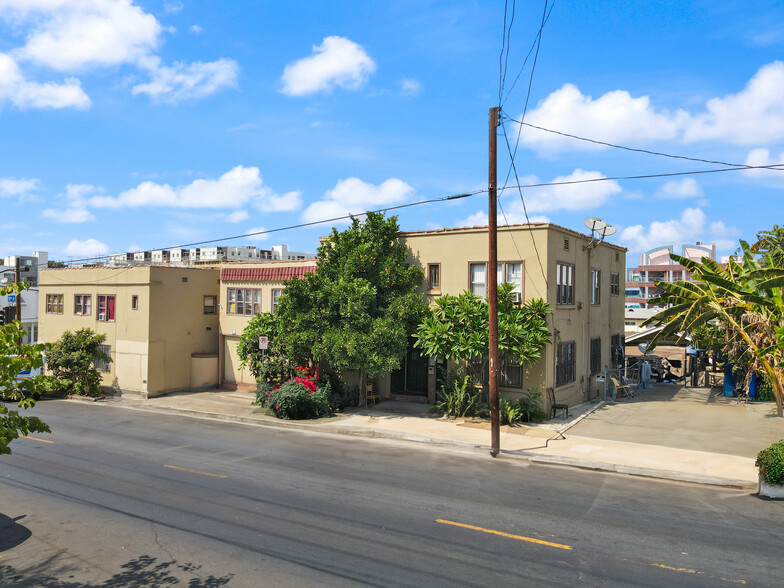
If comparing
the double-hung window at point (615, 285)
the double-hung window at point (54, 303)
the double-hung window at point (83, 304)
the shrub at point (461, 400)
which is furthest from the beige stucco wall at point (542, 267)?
the double-hung window at point (54, 303)

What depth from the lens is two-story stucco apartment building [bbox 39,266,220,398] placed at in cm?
2689

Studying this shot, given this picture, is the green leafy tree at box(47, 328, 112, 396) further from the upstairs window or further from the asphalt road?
the upstairs window

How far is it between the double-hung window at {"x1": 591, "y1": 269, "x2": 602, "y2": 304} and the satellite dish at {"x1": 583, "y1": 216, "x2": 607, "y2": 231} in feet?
6.42

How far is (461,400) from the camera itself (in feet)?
64.5

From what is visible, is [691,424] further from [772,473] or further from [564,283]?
[772,473]

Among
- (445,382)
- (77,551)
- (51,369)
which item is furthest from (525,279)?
(51,369)

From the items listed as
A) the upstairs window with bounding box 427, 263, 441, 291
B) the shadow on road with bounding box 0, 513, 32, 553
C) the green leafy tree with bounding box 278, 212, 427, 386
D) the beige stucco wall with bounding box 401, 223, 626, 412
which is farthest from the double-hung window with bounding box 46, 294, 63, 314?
the shadow on road with bounding box 0, 513, 32, 553

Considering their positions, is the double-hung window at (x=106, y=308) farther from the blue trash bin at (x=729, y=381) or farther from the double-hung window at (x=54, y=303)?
the blue trash bin at (x=729, y=381)

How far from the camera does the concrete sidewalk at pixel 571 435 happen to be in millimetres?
13734

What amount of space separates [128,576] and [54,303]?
27055 millimetres

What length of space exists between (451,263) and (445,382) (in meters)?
4.34

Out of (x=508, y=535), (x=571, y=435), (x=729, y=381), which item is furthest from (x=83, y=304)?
(x=729, y=381)

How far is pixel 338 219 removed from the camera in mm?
22438

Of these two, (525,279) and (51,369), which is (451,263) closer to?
(525,279)
